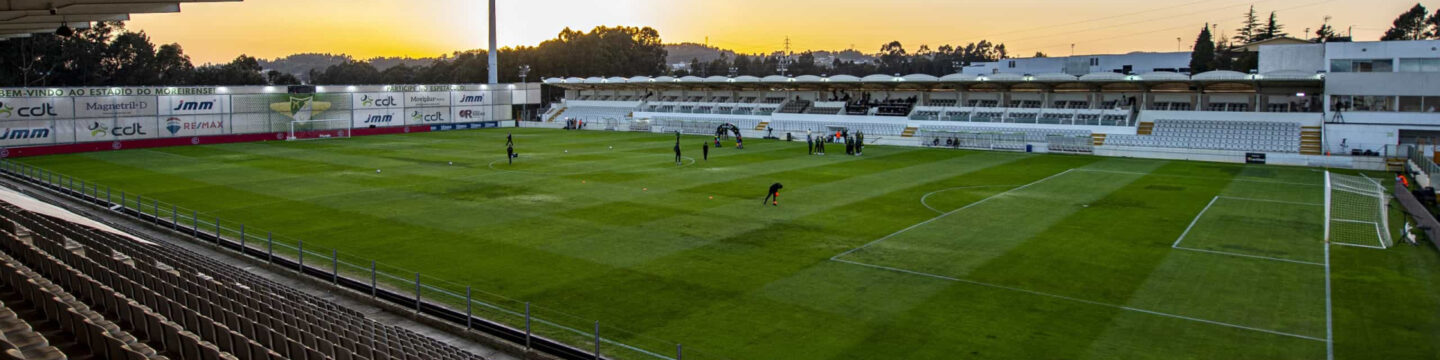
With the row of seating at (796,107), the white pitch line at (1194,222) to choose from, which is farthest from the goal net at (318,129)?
the white pitch line at (1194,222)

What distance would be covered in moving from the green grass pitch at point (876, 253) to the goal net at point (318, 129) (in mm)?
21318

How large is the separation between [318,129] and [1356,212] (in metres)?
61.6

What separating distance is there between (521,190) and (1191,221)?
2218cm

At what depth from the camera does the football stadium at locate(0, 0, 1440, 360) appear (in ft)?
45.4

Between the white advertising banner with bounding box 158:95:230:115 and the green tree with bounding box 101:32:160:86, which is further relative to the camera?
the green tree with bounding box 101:32:160:86

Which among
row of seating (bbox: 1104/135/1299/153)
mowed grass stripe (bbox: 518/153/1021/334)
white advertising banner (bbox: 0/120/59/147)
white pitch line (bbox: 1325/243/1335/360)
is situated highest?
white advertising banner (bbox: 0/120/59/147)

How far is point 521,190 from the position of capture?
1280 inches

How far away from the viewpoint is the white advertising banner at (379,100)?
6788 centimetres

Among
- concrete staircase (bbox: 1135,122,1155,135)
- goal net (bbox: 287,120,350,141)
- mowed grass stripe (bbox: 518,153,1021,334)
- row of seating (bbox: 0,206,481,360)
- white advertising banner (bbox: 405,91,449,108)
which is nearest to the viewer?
row of seating (bbox: 0,206,481,360)

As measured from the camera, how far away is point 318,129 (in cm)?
6456

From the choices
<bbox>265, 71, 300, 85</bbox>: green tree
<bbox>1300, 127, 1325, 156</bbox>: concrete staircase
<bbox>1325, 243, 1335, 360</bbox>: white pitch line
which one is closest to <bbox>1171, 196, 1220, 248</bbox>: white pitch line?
<bbox>1325, 243, 1335, 360</bbox>: white pitch line

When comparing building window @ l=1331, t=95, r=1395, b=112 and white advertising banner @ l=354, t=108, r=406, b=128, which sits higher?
building window @ l=1331, t=95, r=1395, b=112

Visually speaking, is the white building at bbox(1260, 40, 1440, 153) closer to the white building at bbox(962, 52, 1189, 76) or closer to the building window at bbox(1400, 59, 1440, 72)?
the building window at bbox(1400, 59, 1440, 72)

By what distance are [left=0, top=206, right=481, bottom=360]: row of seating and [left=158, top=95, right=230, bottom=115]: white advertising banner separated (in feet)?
146
